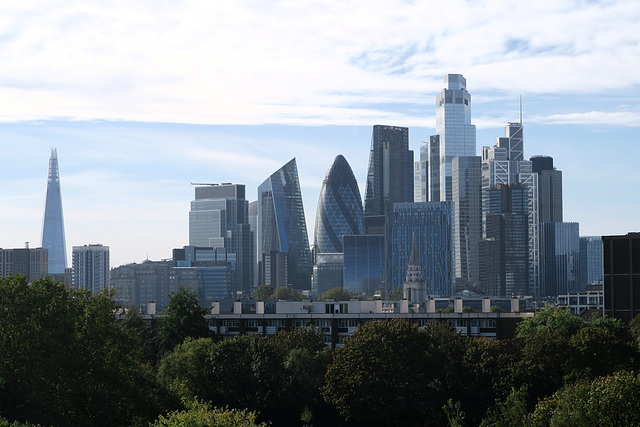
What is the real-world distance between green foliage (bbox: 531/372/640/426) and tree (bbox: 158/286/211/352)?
86.4 metres

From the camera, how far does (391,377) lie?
9650cm

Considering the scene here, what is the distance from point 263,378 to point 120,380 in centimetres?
2773

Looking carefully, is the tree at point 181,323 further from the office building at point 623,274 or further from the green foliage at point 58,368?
the office building at point 623,274

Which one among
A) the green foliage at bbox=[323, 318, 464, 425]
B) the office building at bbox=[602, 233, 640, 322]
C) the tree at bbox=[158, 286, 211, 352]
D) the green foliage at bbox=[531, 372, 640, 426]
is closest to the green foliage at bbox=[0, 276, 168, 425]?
the green foliage at bbox=[323, 318, 464, 425]

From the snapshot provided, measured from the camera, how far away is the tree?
133m

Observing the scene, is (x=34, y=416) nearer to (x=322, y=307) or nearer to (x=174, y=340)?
(x=174, y=340)

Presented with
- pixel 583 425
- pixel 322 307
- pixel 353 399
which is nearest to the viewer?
pixel 583 425

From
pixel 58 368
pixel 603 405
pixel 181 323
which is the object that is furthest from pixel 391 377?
pixel 603 405

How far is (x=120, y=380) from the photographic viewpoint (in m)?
77.3

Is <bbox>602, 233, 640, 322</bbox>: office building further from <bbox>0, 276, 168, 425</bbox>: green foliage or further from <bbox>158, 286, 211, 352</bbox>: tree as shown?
<bbox>0, 276, 168, 425</bbox>: green foliage

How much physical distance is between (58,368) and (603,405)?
42.5 metres

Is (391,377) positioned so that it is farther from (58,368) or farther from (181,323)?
(181,323)

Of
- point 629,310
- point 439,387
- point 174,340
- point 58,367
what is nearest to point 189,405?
point 58,367

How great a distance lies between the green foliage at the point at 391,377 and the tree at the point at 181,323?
37783 millimetres
